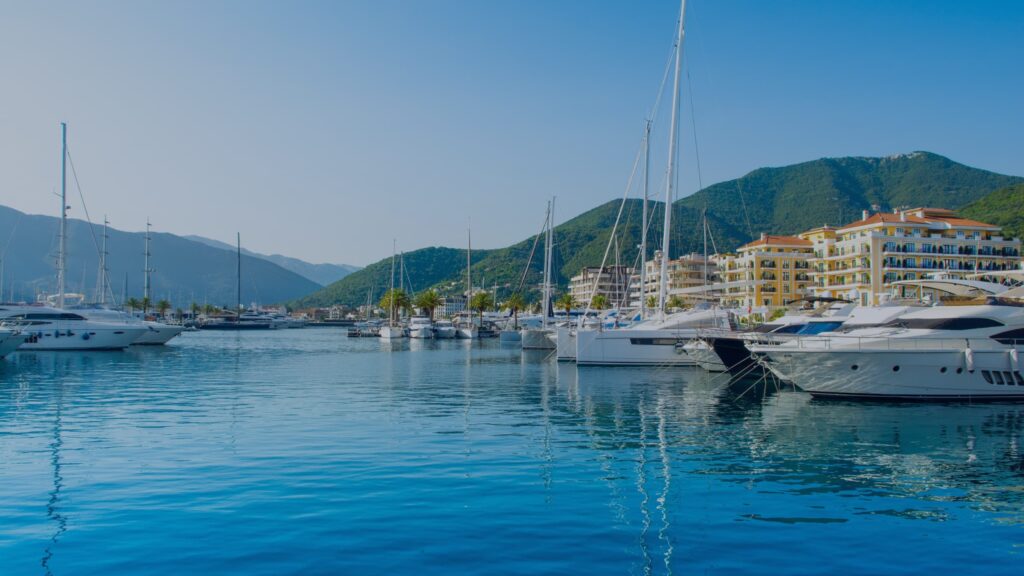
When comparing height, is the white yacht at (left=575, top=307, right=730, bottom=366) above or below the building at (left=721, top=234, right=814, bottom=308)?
below

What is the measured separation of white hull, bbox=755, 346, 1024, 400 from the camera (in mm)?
26828

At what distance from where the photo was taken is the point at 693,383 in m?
35.5

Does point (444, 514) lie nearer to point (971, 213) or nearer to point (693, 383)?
point (693, 383)

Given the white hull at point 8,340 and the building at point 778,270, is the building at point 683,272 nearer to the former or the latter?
the building at point 778,270

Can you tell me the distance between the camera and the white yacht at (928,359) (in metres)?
26.9

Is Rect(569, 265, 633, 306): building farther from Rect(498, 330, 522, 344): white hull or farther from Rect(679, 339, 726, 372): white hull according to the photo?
Rect(679, 339, 726, 372): white hull

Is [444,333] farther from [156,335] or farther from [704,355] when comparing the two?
[704,355]

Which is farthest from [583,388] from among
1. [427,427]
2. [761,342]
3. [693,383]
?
[427,427]

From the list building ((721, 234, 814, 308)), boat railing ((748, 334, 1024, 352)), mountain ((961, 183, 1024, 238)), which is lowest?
boat railing ((748, 334, 1024, 352))

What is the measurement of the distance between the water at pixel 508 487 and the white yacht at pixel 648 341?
1665 cm

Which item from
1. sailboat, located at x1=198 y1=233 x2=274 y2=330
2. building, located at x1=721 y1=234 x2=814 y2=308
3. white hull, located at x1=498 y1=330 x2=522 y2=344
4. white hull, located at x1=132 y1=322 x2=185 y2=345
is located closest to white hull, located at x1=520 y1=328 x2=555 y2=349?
white hull, located at x1=498 y1=330 x2=522 y2=344

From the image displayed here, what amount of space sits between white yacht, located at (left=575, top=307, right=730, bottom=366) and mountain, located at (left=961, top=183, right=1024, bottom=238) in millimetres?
79650

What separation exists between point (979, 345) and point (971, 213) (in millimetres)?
111234

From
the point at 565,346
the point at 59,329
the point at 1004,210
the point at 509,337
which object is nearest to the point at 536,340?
the point at 509,337
